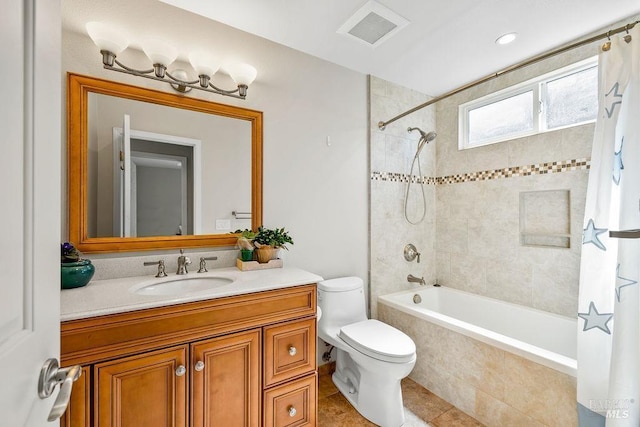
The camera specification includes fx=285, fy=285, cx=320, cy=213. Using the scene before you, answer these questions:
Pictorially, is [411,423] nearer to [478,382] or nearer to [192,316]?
[478,382]

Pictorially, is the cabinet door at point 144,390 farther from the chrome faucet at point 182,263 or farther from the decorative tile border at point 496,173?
the decorative tile border at point 496,173

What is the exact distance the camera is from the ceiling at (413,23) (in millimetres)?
1575

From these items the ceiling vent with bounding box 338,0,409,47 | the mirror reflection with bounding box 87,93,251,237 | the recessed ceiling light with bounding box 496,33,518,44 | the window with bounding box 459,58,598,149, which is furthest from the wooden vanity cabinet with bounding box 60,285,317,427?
the window with bounding box 459,58,598,149

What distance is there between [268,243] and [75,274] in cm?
91

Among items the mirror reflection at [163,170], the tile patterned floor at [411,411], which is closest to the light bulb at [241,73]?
the mirror reflection at [163,170]

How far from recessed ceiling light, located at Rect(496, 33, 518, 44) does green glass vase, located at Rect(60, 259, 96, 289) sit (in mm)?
2703

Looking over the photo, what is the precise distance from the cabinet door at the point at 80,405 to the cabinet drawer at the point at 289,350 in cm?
65

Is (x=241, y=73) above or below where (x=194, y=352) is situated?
above

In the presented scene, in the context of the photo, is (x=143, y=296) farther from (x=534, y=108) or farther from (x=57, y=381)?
(x=534, y=108)

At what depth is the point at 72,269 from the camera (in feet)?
4.01

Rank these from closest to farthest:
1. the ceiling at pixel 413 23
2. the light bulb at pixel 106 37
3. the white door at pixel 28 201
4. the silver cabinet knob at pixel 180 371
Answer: the white door at pixel 28 201, the silver cabinet knob at pixel 180 371, the light bulb at pixel 106 37, the ceiling at pixel 413 23

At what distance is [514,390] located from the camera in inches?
62.0

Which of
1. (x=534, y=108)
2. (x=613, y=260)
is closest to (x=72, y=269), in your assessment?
(x=613, y=260)

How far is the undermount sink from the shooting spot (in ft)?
4.75
